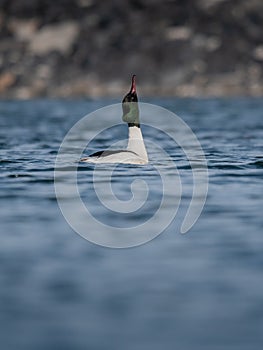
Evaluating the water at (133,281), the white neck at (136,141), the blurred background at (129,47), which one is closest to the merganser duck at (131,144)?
the white neck at (136,141)

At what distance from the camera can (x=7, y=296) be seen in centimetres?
899

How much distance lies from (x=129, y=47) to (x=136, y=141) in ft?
354

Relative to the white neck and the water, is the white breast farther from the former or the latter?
the water

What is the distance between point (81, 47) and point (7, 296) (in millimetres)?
118942

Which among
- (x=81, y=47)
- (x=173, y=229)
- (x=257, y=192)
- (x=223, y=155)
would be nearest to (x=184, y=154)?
(x=223, y=155)

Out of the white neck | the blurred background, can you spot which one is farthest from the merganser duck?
the blurred background

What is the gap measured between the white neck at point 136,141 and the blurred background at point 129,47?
89163 mm

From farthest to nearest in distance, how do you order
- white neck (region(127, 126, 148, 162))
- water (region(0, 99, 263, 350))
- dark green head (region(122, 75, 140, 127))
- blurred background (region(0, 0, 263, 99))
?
blurred background (region(0, 0, 263, 99))
dark green head (region(122, 75, 140, 127))
white neck (region(127, 126, 148, 162))
water (region(0, 99, 263, 350))

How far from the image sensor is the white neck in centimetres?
1959

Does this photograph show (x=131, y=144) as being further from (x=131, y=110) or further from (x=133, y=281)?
(x=133, y=281)

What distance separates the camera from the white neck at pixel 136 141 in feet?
64.3

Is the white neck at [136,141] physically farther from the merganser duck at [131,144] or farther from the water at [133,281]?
the water at [133,281]

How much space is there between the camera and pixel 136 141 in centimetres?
1967

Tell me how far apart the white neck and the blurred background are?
89163 millimetres
